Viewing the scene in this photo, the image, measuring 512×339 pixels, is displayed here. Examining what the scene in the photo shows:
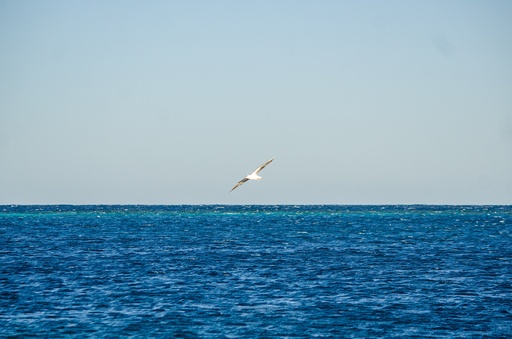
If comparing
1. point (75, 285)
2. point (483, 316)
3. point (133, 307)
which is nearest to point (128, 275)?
point (75, 285)

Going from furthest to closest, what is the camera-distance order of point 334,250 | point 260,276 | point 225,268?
point 334,250
point 225,268
point 260,276

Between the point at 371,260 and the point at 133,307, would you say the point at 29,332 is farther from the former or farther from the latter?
the point at 371,260

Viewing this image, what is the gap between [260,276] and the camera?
48781mm

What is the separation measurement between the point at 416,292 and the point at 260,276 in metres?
11.5

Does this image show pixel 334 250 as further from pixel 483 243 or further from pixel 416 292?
pixel 416 292

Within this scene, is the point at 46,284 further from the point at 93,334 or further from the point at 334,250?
the point at 334,250

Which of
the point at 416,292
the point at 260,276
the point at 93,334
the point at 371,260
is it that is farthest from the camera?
the point at 371,260

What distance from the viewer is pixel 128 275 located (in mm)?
50312

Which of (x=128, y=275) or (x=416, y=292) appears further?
(x=128, y=275)

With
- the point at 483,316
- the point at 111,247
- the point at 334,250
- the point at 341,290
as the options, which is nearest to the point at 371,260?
the point at 334,250

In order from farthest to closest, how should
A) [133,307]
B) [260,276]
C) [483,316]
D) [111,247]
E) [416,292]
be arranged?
[111,247]
[260,276]
[416,292]
[133,307]
[483,316]

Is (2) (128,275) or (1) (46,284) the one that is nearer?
(1) (46,284)

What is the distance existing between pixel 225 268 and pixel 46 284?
553 inches

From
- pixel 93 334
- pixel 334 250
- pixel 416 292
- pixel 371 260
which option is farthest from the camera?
pixel 334 250
